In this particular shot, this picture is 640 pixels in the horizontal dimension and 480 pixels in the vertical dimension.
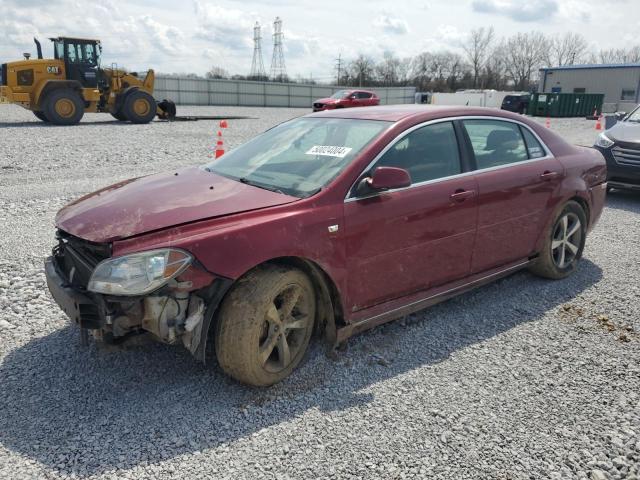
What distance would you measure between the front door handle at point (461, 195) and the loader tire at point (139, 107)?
18728mm

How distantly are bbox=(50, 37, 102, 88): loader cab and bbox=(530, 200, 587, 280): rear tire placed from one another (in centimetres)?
1866

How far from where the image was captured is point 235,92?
135 ft

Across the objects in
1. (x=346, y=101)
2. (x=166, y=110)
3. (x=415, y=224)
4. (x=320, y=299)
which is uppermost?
(x=346, y=101)

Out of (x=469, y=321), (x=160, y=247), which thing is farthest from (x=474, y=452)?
(x=160, y=247)

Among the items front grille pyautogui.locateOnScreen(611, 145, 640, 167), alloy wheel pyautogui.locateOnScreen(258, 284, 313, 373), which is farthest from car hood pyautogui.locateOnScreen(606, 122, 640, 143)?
alloy wheel pyautogui.locateOnScreen(258, 284, 313, 373)

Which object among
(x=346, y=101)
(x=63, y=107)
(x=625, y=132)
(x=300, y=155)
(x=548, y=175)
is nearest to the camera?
(x=300, y=155)

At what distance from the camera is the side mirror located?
3.32m

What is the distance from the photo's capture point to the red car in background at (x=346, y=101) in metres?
27.4

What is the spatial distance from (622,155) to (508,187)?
5.33 metres

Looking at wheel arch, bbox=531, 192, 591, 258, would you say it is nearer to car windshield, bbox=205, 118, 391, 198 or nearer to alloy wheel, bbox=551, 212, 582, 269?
alloy wheel, bbox=551, 212, 582, 269

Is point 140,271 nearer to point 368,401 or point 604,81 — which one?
point 368,401

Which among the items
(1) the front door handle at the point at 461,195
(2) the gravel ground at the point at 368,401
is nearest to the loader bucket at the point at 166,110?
(2) the gravel ground at the point at 368,401

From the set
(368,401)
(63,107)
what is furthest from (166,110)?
(368,401)

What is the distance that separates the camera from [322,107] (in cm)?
2750
